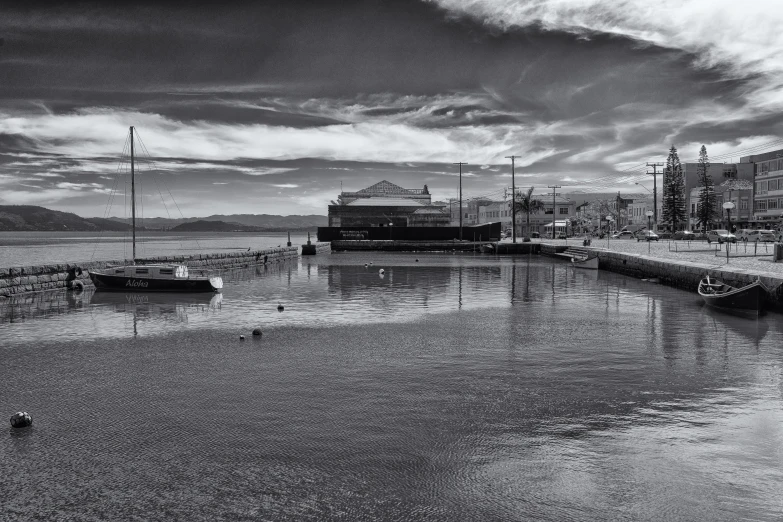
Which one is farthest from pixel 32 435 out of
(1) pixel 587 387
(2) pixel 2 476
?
(1) pixel 587 387

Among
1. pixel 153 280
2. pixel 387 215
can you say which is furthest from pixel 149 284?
pixel 387 215

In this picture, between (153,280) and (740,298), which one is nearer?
(740,298)

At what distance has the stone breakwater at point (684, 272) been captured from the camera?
24.0 metres

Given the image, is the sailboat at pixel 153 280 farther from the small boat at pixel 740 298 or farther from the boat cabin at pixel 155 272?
the small boat at pixel 740 298

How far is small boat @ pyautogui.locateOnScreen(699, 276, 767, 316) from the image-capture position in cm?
2245

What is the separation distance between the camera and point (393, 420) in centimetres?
989

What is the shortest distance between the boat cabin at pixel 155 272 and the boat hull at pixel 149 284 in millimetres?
185

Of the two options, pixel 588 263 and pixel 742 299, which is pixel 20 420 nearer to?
pixel 742 299

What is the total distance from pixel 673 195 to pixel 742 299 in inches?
3652

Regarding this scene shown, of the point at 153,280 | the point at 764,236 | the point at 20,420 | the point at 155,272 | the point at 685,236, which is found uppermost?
the point at 685,236

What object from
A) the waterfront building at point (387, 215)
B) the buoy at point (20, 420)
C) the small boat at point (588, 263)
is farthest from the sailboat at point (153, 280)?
the waterfront building at point (387, 215)

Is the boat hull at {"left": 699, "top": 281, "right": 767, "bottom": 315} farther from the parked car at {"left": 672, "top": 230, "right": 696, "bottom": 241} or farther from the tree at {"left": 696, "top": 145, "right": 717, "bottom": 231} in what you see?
the tree at {"left": 696, "top": 145, "right": 717, "bottom": 231}

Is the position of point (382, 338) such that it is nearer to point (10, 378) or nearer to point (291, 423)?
point (291, 423)

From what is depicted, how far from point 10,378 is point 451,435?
9576 mm
